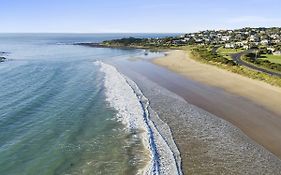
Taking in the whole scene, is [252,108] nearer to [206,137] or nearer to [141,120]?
[206,137]

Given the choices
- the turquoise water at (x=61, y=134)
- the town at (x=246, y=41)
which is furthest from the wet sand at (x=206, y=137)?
the town at (x=246, y=41)

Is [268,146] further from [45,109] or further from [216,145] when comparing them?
[45,109]

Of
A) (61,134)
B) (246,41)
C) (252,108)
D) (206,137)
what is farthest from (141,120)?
(246,41)

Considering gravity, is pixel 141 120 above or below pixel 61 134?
below

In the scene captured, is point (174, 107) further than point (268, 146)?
Yes

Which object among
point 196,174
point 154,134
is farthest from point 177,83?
point 196,174

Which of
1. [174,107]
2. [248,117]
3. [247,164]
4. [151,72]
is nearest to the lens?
[247,164]
